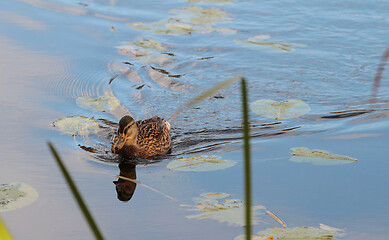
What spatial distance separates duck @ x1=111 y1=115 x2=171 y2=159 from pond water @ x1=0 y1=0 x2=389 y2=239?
0.18 metres

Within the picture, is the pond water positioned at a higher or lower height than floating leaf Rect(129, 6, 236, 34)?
lower

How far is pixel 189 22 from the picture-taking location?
9.56m

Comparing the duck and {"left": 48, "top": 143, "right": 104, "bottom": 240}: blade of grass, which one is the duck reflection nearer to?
the duck

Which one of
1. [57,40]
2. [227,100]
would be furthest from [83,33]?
[227,100]

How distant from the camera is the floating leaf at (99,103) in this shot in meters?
6.77

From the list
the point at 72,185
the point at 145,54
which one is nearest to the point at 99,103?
the point at 145,54

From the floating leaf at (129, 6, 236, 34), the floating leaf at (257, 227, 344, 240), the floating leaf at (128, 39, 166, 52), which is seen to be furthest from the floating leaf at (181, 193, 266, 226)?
the floating leaf at (129, 6, 236, 34)

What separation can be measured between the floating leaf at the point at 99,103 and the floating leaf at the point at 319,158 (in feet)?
8.75

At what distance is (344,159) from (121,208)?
7.23ft

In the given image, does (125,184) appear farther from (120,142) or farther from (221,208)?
(221,208)

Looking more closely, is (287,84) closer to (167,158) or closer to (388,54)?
(167,158)

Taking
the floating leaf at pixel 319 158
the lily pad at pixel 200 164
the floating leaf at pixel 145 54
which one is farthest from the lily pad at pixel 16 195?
the floating leaf at pixel 145 54

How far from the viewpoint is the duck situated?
19.0 ft

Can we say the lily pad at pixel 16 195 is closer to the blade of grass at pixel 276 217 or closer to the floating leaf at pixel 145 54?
the blade of grass at pixel 276 217
